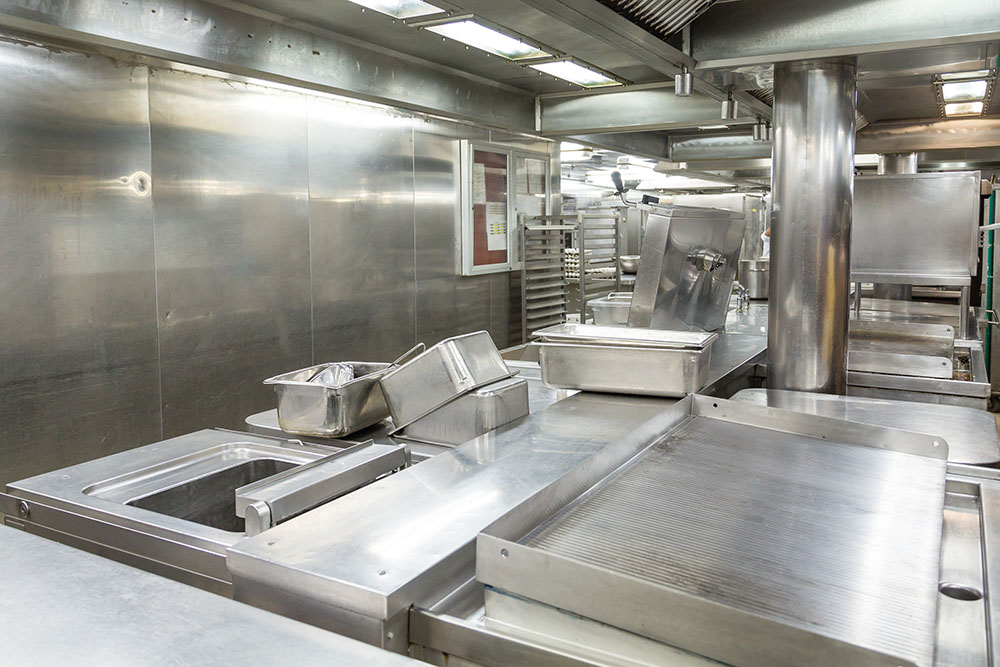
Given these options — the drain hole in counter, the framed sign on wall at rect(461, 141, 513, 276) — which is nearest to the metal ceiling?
the framed sign on wall at rect(461, 141, 513, 276)

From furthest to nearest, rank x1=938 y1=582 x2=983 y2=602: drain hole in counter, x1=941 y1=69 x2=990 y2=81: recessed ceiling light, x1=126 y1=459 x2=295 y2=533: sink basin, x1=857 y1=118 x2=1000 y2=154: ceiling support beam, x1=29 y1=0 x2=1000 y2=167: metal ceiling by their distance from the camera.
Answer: x1=857 y1=118 x2=1000 y2=154: ceiling support beam < x1=941 y1=69 x2=990 y2=81: recessed ceiling light < x1=29 y1=0 x2=1000 y2=167: metal ceiling < x1=126 y1=459 x2=295 y2=533: sink basin < x1=938 y1=582 x2=983 y2=602: drain hole in counter

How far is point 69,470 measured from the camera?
1691 millimetres

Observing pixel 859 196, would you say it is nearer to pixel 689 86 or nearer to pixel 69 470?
pixel 689 86

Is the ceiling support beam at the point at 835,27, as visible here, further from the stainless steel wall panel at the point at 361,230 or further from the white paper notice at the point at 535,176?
the white paper notice at the point at 535,176

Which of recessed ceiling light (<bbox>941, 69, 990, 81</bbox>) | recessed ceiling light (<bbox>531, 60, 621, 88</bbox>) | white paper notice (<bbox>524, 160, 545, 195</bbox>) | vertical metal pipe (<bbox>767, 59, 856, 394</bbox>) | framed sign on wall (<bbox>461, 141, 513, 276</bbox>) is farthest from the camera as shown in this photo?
white paper notice (<bbox>524, 160, 545, 195</bbox>)

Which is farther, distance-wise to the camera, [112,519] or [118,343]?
[118,343]

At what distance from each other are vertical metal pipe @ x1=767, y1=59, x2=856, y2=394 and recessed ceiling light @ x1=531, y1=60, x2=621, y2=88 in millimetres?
1252

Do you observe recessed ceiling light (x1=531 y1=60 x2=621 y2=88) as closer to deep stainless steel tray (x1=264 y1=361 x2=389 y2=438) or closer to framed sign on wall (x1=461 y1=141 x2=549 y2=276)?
framed sign on wall (x1=461 y1=141 x2=549 y2=276)

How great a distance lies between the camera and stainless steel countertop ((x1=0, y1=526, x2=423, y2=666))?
88 cm

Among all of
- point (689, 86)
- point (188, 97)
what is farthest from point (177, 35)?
point (689, 86)

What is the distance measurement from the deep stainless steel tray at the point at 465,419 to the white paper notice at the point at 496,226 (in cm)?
406

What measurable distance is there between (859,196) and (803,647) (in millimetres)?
3447

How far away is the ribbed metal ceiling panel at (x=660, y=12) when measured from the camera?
244 centimetres

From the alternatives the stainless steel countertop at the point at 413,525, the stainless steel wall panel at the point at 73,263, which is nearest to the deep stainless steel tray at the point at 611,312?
the stainless steel wall panel at the point at 73,263
